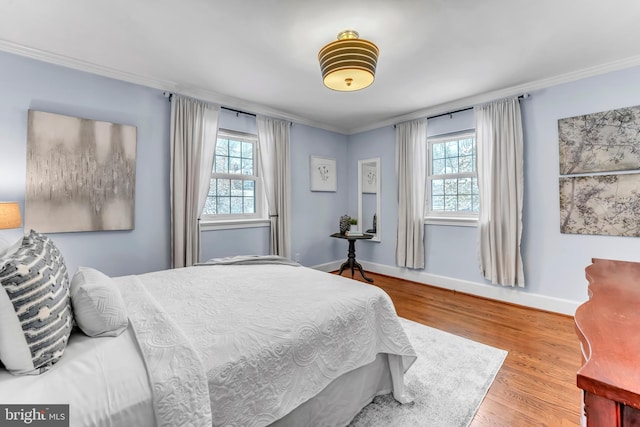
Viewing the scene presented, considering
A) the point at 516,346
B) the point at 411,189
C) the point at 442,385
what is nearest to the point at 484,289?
the point at 516,346

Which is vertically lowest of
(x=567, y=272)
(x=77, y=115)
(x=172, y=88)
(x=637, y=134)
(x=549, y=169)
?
(x=567, y=272)

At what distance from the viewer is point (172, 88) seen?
3.07 m

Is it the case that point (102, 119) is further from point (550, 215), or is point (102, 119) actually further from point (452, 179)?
point (550, 215)

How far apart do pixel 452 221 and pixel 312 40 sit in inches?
112

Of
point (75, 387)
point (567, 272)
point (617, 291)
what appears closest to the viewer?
point (75, 387)

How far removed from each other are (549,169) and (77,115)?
15.5 ft

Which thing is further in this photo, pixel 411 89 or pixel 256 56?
pixel 411 89

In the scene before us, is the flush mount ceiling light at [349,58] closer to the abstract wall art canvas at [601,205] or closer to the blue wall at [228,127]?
the blue wall at [228,127]

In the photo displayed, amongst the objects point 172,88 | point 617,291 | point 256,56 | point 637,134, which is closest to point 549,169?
point 637,134

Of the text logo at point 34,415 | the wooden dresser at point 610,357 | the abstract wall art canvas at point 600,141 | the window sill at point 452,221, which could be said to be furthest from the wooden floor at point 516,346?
the text logo at point 34,415

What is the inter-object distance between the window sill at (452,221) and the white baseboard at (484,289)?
2.44ft

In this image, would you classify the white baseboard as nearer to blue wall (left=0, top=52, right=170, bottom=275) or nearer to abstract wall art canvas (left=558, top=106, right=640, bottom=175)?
abstract wall art canvas (left=558, top=106, right=640, bottom=175)

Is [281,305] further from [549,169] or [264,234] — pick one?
[549,169]

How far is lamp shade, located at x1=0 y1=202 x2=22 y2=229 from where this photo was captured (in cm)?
188
